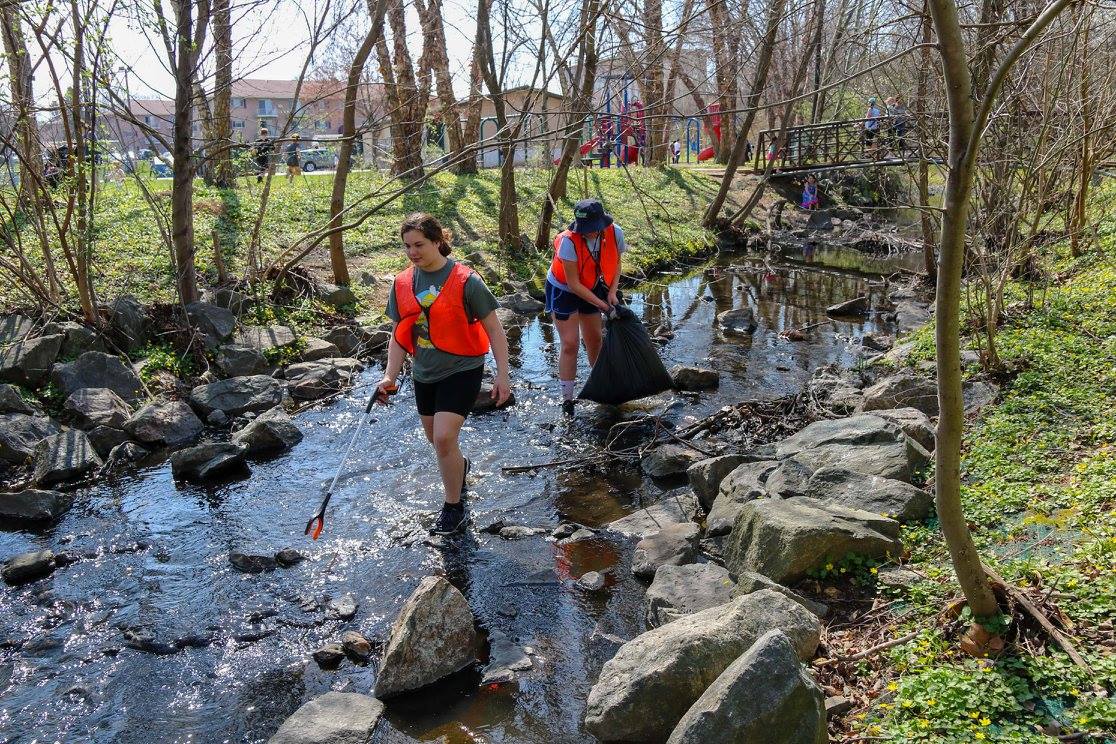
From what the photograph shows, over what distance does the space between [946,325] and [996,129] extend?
19.5ft

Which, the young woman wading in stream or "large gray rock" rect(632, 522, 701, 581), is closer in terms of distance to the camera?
"large gray rock" rect(632, 522, 701, 581)

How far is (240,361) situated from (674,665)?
7036 millimetres

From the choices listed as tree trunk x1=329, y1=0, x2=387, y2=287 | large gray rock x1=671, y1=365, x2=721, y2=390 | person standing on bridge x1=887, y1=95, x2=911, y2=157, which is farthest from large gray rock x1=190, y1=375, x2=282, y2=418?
person standing on bridge x1=887, y1=95, x2=911, y2=157

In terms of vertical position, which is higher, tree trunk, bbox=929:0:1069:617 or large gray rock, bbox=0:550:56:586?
tree trunk, bbox=929:0:1069:617

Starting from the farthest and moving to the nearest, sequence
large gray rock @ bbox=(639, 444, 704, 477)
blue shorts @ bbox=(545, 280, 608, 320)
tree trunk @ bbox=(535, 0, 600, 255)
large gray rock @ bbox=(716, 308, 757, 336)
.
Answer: large gray rock @ bbox=(716, 308, 757, 336), tree trunk @ bbox=(535, 0, 600, 255), blue shorts @ bbox=(545, 280, 608, 320), large gray rock @ bbox=(639, 444, 704, 477)

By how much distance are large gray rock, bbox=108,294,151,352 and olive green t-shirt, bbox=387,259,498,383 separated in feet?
15.9

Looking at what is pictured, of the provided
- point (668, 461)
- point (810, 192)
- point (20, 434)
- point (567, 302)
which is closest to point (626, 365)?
point (567, 302)

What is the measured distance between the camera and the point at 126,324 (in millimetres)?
8875

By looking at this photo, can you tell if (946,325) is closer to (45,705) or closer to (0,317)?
(45,705)

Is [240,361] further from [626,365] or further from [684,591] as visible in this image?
[684,591]

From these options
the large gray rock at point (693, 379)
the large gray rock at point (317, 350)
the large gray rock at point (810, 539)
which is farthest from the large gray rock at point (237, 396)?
the large gray rock at point (810, 539)

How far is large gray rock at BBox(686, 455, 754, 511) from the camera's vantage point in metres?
5.75

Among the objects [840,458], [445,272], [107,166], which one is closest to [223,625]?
[445,272]

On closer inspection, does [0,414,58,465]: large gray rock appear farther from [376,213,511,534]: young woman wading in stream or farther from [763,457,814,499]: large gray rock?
[763,457,814,499]: large gray rock
